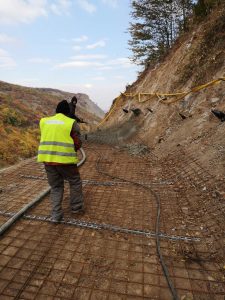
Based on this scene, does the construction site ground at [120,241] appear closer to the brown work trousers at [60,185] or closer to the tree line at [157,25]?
the brown work trousers at [60,185]

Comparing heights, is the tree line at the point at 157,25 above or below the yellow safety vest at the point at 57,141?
above

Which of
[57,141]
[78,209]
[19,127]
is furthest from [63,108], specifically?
[19,127]

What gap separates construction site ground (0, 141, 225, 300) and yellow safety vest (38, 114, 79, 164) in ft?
Result: 3.75

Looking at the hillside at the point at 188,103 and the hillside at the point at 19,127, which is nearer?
the hillside at the point at 188,103

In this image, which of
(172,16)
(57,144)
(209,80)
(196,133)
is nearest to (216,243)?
(57,144)

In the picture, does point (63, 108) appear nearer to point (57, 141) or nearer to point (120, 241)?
point (57, 141)

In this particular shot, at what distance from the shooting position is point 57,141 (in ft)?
15.3

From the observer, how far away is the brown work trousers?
4.82 metres

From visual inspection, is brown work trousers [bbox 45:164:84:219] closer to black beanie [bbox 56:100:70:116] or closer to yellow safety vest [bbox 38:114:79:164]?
yellow safety vest [bbox 38:114:79:164]

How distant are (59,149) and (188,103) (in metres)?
7.06

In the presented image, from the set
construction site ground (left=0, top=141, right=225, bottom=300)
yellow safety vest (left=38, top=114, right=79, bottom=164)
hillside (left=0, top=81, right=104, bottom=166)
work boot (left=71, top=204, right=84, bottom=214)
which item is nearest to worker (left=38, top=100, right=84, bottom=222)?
yellow safety vest (left=38, top=114, right=79, bottom=164)

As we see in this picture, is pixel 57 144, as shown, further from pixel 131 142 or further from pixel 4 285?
pixel 131 142

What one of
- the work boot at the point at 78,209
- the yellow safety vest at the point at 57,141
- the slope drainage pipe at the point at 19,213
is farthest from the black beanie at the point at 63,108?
the slope drainage pipe at the point at 19,213

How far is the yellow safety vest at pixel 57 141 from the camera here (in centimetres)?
465
